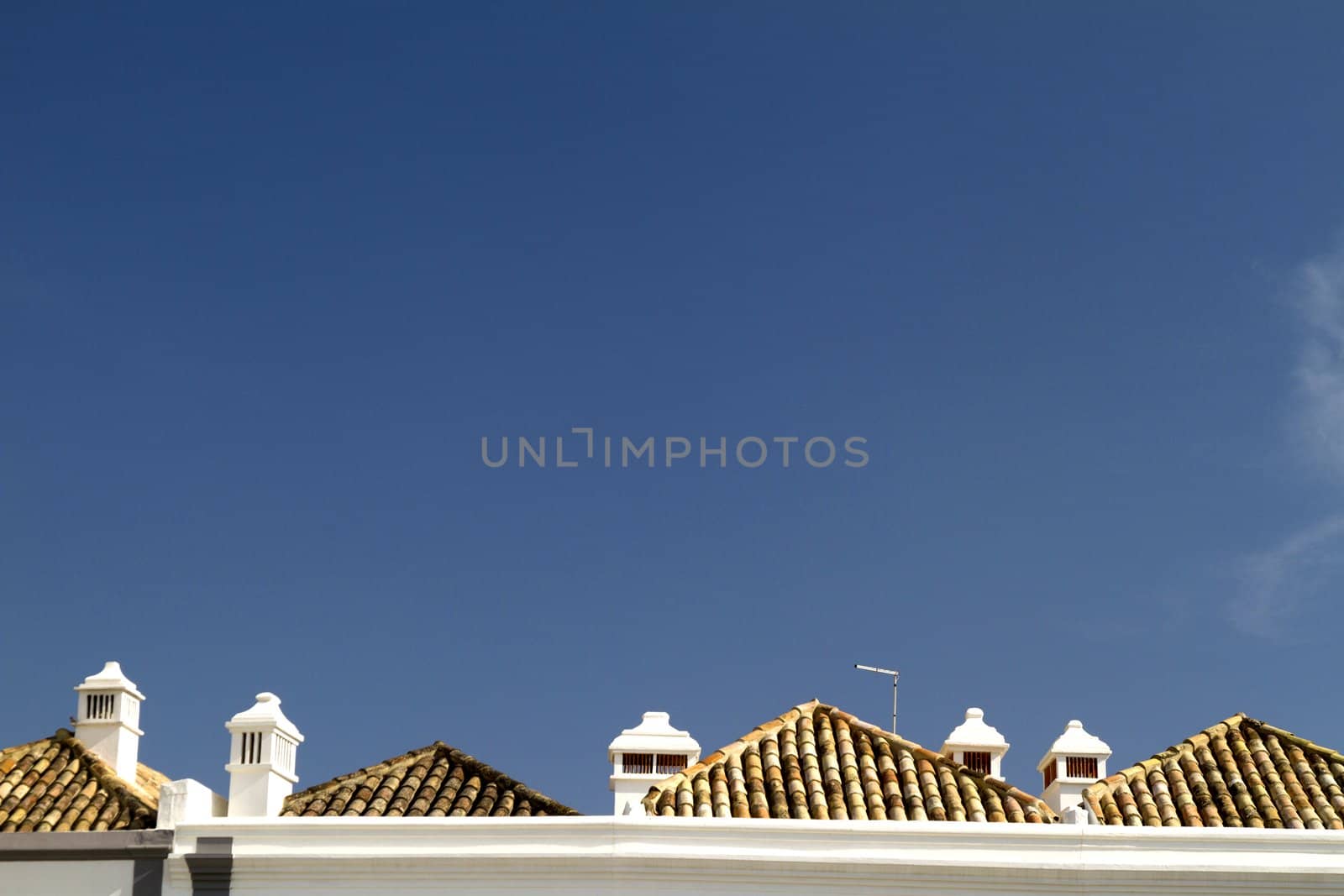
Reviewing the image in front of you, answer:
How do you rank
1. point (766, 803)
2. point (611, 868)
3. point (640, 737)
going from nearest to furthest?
point (611, 868)
point (766, 803)
point (640, 737)

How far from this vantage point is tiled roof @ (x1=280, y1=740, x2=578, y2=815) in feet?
65.9

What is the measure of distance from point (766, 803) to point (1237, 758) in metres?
6.12

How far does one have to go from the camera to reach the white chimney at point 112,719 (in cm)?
2175

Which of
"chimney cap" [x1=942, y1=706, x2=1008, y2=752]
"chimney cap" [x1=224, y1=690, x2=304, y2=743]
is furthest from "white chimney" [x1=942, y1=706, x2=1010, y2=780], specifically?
"chimney cap" [x1=224, y1=690, x2=304, y2=743]

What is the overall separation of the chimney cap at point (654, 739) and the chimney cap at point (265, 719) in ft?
12.5

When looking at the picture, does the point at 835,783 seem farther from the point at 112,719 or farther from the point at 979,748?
the point at 112,719

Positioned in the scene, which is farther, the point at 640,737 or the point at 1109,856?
the point at 640,737

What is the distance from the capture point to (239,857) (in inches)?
730

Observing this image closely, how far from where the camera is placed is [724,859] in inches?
725

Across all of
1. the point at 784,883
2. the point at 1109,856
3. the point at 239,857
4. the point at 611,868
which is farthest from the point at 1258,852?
the point at 239,857

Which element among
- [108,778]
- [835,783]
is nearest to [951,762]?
[835,783]

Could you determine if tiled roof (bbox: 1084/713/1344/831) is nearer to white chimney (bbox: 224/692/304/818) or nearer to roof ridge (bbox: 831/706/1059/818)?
roof ridge (bbox: 831/706/1059/818)

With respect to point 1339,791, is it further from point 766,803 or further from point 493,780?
point 493,780

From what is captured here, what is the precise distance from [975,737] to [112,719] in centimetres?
1090
